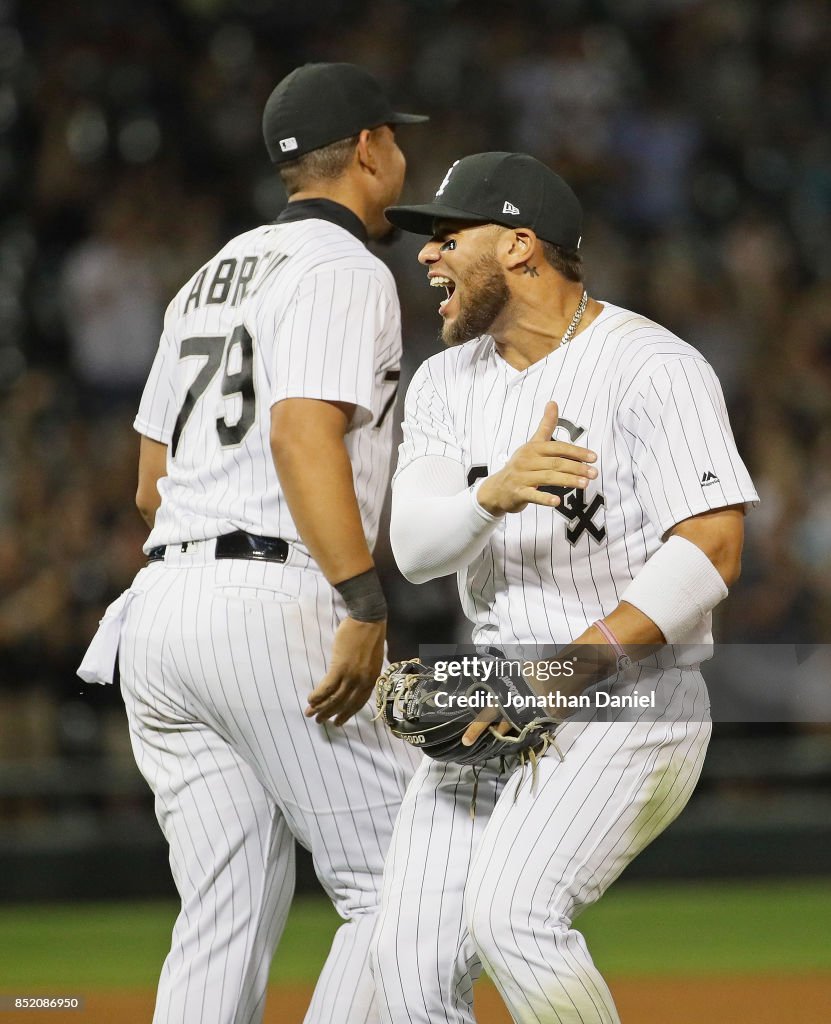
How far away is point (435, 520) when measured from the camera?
266cm

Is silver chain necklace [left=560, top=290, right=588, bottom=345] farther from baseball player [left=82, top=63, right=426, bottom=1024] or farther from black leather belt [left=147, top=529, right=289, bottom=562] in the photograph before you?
black leather belt [left=147, top=529, right=289, bottom=562]

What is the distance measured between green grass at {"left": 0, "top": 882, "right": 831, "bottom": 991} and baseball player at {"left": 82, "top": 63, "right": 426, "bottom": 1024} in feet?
7.16

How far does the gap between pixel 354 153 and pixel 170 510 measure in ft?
2.91

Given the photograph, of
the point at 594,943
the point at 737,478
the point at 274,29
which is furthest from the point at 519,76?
the point at 737,478

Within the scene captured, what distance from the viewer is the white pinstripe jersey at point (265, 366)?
296 cm

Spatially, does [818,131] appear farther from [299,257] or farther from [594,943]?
[299,257]

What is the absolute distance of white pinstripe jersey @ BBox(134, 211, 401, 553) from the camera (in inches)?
117

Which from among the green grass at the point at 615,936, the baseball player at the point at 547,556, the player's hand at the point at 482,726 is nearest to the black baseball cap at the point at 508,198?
the baseball player at the point at 547,556

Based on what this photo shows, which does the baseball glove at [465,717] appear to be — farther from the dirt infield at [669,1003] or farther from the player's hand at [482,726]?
the dirt infield at [669,1003]

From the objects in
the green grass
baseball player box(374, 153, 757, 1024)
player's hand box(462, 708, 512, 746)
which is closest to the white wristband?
baseball player box(374, 153, 757, 1024)

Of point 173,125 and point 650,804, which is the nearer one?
point 650,804

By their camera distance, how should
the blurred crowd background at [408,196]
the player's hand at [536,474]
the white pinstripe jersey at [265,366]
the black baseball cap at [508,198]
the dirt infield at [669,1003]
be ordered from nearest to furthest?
the player's hand at [536,474]
the black baseball cap at [508,198]
the white pinstripe jersey at [265,366]
the dirt infield at [669,1003]
the blurred crowd background at [408,196]

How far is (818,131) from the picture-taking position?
8.96m

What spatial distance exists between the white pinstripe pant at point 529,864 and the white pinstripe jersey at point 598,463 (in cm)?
20
